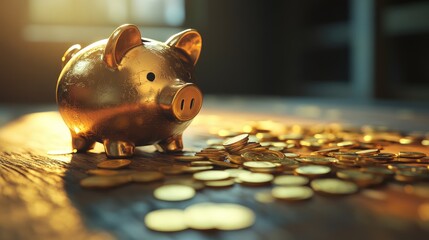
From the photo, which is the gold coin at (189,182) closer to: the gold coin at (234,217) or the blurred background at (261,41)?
the gold coin at (234,217)

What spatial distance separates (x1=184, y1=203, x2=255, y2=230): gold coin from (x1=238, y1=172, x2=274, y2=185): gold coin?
0.39ft

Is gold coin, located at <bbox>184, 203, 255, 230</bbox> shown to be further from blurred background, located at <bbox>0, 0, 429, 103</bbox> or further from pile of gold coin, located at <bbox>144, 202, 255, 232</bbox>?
blurred background, located at <bbox>0, 0, 429, 103</bbox>

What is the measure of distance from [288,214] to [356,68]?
10.9 feet

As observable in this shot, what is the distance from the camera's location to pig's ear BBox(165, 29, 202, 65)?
0.93 m

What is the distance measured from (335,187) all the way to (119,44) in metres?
0.47

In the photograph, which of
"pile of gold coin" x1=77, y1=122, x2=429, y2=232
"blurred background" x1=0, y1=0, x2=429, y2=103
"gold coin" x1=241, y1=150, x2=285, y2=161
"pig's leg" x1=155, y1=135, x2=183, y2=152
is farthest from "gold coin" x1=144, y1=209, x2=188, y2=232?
"blurred background" x1=0, y1=0, x2=429, y2=103

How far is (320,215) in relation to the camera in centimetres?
50

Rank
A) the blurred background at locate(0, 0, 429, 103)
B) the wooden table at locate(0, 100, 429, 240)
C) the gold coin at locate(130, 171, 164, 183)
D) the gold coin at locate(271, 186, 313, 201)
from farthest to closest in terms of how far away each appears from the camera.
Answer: the blurred background at locate(0, 0, 429, 103) < the gold coin at locate(130, 171, 164, 183) < the gold coin at locate(271, 186, 313, 201) < the wooden table at locate(0, 100, 429, 240)

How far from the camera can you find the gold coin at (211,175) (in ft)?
2.19

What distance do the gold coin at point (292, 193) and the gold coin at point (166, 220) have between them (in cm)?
13

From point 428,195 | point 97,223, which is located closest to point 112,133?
point 97,223

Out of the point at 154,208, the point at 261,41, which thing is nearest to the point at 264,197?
the point at 154,208

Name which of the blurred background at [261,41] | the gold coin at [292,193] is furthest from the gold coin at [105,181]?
the blurred background at [261,41]

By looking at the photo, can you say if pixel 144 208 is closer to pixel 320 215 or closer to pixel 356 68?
pixel 320 215
